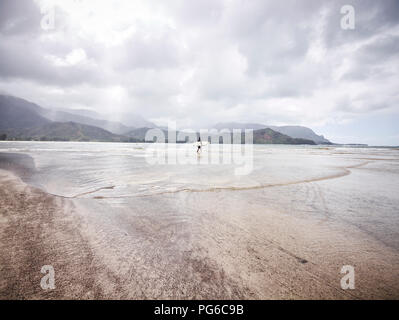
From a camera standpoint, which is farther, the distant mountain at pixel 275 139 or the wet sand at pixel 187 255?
the distant mountain at pixel 275 139

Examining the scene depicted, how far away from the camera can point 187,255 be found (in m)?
2.54

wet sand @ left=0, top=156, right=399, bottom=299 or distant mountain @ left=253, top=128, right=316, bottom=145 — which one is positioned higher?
distant mountain @ left=253, top=128, right=316, bottom=145

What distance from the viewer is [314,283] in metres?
2.04

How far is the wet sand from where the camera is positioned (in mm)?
1928

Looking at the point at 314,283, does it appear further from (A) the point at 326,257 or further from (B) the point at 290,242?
(B) the point at 290,242

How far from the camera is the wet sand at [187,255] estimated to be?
75.9 inches

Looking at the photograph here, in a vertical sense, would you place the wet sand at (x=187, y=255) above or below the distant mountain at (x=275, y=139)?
below

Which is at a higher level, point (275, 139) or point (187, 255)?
point (275, 139)

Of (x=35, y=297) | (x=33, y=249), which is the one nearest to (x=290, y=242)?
(x=35, y=297)

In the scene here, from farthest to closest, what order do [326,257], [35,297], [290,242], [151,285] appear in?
[290,242]
[326,257]
[151,285]
[35,297]

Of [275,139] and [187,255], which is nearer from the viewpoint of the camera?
[187,255]

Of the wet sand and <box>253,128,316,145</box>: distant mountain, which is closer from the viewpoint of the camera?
the wet sand
